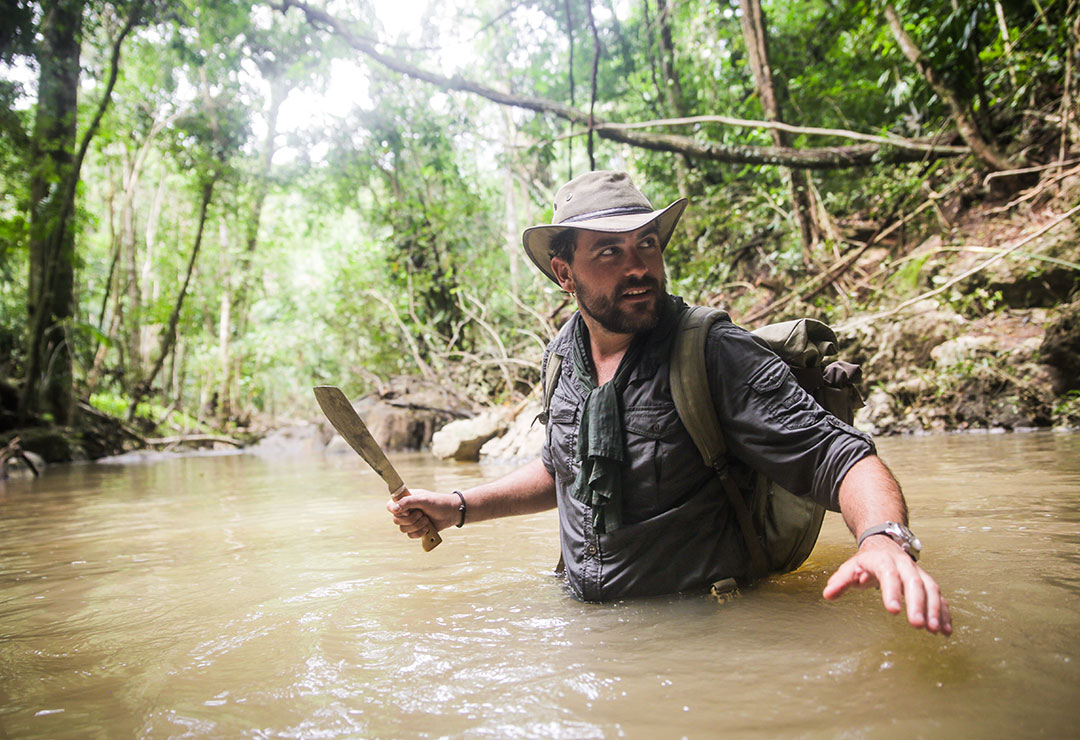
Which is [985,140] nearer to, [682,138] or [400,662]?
[682,138]

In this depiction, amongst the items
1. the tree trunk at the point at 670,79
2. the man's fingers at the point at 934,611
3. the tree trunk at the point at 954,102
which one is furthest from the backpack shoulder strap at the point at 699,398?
the tree trunk at the point at 670,79

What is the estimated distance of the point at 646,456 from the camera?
6.24ft

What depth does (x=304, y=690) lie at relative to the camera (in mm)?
1387

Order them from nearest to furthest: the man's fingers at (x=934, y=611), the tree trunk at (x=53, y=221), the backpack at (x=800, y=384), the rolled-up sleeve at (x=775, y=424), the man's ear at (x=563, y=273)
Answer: the man's fingers at (x=934, y=611), the rolled-up sleeve at (x=775, y=424), the backpack at (x=800, y=384), the man's ear at (x=563, y=273), the tree trunk at (x=53, y=221)

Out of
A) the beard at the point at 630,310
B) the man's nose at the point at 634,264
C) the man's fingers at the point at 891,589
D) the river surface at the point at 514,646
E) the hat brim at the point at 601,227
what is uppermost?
the hat brim at the point at 601,227

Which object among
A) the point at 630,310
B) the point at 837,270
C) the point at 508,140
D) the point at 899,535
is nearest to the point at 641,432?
the point at 630,310

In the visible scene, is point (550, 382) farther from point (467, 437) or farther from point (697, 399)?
point (467, 437)

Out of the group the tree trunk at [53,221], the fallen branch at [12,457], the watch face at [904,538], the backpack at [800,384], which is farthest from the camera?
the tree trunk at [53,221]

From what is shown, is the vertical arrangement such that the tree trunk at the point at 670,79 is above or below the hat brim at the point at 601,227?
above

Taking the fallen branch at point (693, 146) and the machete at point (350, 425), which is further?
the fallen branch at point (693, 146)

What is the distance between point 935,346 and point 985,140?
2.19m

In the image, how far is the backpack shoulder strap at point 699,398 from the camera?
1818mm

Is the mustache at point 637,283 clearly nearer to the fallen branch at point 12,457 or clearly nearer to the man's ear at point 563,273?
the man's ear at point 563,273

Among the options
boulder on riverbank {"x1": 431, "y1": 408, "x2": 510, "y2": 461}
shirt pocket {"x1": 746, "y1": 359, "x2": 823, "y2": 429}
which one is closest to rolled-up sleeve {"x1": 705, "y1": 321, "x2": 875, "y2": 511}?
shirt pocket {"x1": 746, "y1": 359, "x2": 823, "y2": 429}
